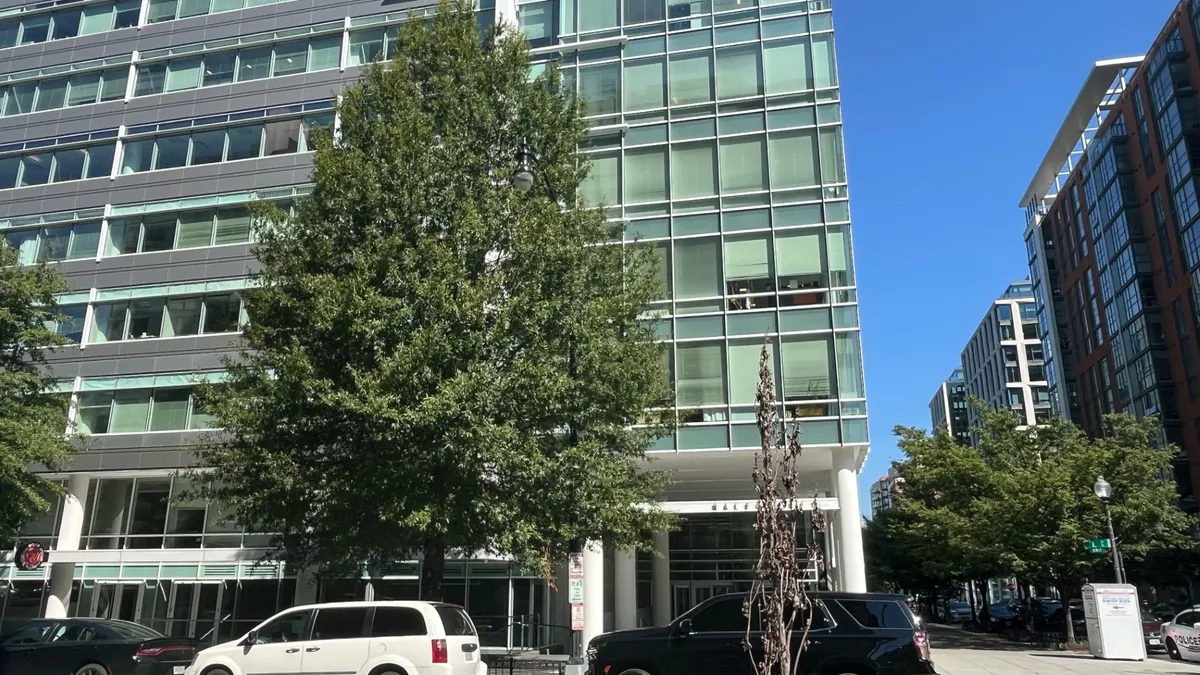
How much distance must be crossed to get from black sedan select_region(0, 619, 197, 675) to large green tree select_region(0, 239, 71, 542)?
732cm

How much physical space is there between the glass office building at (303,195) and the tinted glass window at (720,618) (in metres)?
12.2

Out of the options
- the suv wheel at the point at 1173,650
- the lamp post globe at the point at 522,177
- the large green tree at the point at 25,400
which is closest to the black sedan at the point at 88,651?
the large green tree at the point at 25,400

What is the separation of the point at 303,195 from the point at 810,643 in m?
22.6

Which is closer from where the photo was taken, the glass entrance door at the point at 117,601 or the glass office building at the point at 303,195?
the glass office building at the point at 303,195

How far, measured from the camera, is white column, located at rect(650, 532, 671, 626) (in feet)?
95.0

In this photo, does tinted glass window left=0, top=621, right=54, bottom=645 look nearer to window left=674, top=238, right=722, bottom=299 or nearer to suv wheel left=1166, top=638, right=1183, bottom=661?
window left=674, top=238, right=722, bottom=299

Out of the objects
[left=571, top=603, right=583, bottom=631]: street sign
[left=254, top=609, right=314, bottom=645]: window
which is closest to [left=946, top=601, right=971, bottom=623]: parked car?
[left=571, top=603, right=583, bottom=631]: street sign

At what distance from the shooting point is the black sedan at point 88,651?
1420 cm

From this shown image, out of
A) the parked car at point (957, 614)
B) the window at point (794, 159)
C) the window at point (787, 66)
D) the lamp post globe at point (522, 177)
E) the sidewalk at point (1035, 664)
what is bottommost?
the parked car at point (957, 614)

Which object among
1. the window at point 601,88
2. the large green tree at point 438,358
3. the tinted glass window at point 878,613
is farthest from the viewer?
→ the window at point 601,88

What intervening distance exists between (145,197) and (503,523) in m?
23.1

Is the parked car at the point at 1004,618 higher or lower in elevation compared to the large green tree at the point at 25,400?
lower

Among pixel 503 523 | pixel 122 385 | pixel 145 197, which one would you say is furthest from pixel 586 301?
pixel 145 197

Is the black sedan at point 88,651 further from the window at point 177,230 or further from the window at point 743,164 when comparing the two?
the window at point 743,164
